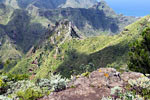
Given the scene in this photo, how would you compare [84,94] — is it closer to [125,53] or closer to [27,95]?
[27,95]

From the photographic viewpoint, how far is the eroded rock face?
2030 centimetres

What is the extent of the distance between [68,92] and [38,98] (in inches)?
162

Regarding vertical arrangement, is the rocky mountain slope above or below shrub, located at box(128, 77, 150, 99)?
above

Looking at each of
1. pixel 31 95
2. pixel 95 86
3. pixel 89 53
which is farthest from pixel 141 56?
pixel 89 53

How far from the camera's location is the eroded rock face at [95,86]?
20.3 metres

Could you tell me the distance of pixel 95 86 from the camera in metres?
22.6

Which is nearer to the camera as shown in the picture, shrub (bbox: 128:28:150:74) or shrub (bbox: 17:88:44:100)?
shrub (bbox: 17:88:44:100)

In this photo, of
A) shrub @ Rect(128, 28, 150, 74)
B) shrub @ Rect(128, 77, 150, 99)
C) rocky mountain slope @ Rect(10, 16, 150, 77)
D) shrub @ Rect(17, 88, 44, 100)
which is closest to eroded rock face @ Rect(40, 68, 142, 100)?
shrub @ Rect(17, 88, 44, 100)

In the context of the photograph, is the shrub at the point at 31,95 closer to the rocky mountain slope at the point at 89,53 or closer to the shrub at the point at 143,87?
the shrub at the point at 143,87

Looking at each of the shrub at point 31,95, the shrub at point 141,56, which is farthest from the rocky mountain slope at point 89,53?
the shrub at point 31,95

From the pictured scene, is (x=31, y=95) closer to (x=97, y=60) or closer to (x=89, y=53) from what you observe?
(x=97, y=60)

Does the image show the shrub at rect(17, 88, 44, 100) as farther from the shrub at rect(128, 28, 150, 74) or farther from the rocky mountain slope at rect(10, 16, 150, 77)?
the rocky mountain slope at rect(10, 16, 150, 77)

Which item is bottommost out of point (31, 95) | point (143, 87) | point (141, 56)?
point (31, 95)

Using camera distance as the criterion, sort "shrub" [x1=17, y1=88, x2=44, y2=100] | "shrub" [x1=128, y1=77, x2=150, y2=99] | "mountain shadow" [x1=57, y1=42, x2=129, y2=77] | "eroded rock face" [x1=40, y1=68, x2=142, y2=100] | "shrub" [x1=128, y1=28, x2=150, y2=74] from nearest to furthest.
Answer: "shrub" [x1=128, y1=77, x2=150, y2=99] → "eroded rock face" [x1=40, y1=68, x2=142, y2=100] → "shrub" [x1=17, y1=88, x2=44, y2=100] → "shrub" [x1=128, y1=28, x2=150, y2=74] → "mountain shadow" [x1=57, y1=42, x2=129, y2=77]
